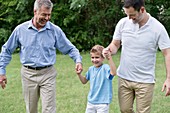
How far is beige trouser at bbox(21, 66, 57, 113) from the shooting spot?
4.65 m

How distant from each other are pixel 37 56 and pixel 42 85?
36cm

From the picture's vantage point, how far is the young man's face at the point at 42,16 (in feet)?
14.4

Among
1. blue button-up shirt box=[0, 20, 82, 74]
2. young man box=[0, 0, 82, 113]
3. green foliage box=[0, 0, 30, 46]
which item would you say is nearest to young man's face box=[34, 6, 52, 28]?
young man box=[0, 0, 82, 113]

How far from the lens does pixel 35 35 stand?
4.57 metres

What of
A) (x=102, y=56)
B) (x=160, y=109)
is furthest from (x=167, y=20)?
(x=102, y=56)

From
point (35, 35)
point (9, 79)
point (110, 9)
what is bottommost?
point (9, 79)

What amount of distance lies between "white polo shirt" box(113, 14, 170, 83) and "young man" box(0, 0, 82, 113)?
0.59 metres

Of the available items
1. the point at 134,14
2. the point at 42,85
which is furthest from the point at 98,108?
the point at 134,14

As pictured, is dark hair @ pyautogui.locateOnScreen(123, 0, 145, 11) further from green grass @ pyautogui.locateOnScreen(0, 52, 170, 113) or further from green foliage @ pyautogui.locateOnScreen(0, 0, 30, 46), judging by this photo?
green foliage @ pyautogui.locateOnScreen(0, 0, 30, 46)

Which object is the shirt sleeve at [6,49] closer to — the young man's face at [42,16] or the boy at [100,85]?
the young man's face at [42,16]

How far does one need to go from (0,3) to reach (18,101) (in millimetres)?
8948

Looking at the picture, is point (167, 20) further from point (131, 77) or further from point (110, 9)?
point (131, 77)

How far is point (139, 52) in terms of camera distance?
4344 millimetres

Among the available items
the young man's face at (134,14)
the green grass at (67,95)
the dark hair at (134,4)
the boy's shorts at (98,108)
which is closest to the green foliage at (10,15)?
the green grass at (67,95)
